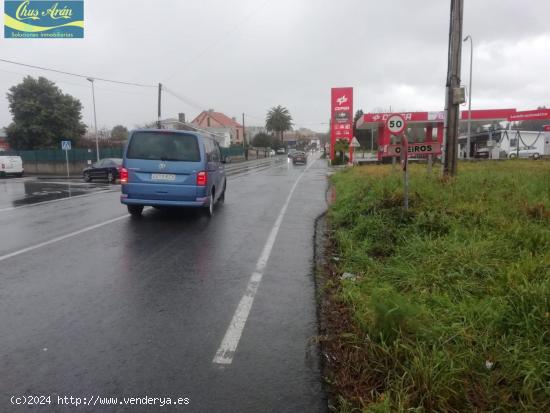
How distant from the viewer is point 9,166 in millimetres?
31750

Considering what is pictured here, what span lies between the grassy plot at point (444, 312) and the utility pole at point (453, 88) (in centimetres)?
438

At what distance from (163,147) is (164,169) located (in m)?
0.48

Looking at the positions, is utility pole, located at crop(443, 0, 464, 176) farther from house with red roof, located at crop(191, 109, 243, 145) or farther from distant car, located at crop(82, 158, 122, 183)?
house with red roof, located at crop(191, 109, 243, 145)

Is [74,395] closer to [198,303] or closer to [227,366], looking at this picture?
[227,366]

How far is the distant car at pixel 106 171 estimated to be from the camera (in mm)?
24359

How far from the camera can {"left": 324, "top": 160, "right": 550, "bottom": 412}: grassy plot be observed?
2.80 metres

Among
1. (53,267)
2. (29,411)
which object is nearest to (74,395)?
(29,411)

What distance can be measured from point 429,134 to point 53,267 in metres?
39.3

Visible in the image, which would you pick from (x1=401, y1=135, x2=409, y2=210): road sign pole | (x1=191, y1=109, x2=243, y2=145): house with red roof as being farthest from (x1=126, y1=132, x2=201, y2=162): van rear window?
(x1=191, y1=109, x2=243, y2=145): house with red roof

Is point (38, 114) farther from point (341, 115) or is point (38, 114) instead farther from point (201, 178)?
point (201, 178)

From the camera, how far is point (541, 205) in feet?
24.2

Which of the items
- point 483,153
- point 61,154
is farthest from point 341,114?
point 61,154

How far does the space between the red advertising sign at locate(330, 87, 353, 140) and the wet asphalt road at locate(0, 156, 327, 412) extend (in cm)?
3826

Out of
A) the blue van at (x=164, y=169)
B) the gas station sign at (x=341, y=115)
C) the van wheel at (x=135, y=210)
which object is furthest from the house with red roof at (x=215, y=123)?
the blue van at (x=164, y=169)
